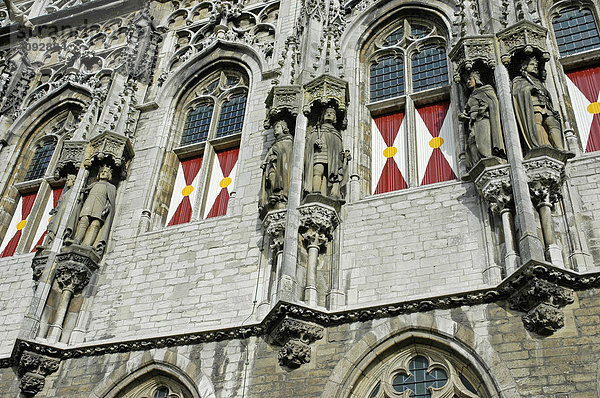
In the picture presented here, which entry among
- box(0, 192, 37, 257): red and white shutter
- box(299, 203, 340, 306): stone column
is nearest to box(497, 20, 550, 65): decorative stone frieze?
box(299, 203, 340, 306): stone column

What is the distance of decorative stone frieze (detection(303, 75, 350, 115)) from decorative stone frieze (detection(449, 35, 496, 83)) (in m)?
1.84

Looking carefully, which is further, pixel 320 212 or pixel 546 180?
pixel 320 212

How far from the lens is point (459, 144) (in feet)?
36.3

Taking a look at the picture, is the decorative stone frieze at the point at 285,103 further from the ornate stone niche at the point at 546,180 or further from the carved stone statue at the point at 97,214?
the ornate stone niche at the point at 546,180

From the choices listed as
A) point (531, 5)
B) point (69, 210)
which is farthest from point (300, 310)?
point (531, 5)

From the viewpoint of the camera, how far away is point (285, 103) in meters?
11.5

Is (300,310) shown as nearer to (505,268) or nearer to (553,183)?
(505,268)

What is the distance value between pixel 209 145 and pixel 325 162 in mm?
3433

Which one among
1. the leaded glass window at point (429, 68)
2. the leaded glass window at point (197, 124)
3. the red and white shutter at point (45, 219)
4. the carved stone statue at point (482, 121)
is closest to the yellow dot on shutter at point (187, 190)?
the leaded glass window at point (197, 124)

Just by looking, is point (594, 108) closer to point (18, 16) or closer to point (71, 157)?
point (71, 157)

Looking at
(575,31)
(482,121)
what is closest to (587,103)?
(575,31)

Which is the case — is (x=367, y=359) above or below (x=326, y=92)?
below

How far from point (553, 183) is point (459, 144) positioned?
7.21 ft

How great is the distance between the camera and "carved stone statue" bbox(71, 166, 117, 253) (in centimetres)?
1177
